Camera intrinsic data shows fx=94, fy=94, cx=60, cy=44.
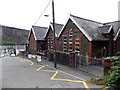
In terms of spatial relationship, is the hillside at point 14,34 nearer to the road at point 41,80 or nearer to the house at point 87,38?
the house at point 87,38

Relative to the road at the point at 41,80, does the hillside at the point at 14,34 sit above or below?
above

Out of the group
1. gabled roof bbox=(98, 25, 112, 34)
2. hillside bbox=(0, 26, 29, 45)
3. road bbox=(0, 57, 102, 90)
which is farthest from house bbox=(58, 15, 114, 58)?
hillside bbox=(0, 26, 29, 45)

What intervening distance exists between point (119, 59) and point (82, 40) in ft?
23.9

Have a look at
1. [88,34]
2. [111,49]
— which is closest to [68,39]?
[88,34]

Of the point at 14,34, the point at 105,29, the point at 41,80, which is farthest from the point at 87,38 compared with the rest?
the point at 14,34

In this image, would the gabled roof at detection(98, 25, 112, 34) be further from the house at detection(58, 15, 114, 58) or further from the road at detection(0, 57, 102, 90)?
the road at detection(0, 57, 102, 90)

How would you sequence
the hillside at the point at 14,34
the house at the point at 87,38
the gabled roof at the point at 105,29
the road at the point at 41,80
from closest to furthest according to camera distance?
the road at the point at 41,80 → the house at the point at 87,38 → the gabled roof at the point at 105,29 → the hillside at the point at 14,34

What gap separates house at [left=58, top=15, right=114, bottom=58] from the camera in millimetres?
12883

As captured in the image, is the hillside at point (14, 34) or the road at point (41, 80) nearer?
the road at point (41, 80)

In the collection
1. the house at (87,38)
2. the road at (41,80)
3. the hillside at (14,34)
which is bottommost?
the road at (41,80)

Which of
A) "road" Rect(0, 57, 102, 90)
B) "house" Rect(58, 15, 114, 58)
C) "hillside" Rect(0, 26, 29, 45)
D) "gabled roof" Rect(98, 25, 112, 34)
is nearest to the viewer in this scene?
"road" Rect(0, 57, 102, 90)

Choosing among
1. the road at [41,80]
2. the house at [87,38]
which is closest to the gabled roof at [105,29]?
the house at [87,38]

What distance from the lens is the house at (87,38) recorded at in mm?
12883

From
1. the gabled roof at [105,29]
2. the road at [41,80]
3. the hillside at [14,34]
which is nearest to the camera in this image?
the road at [41,80]
